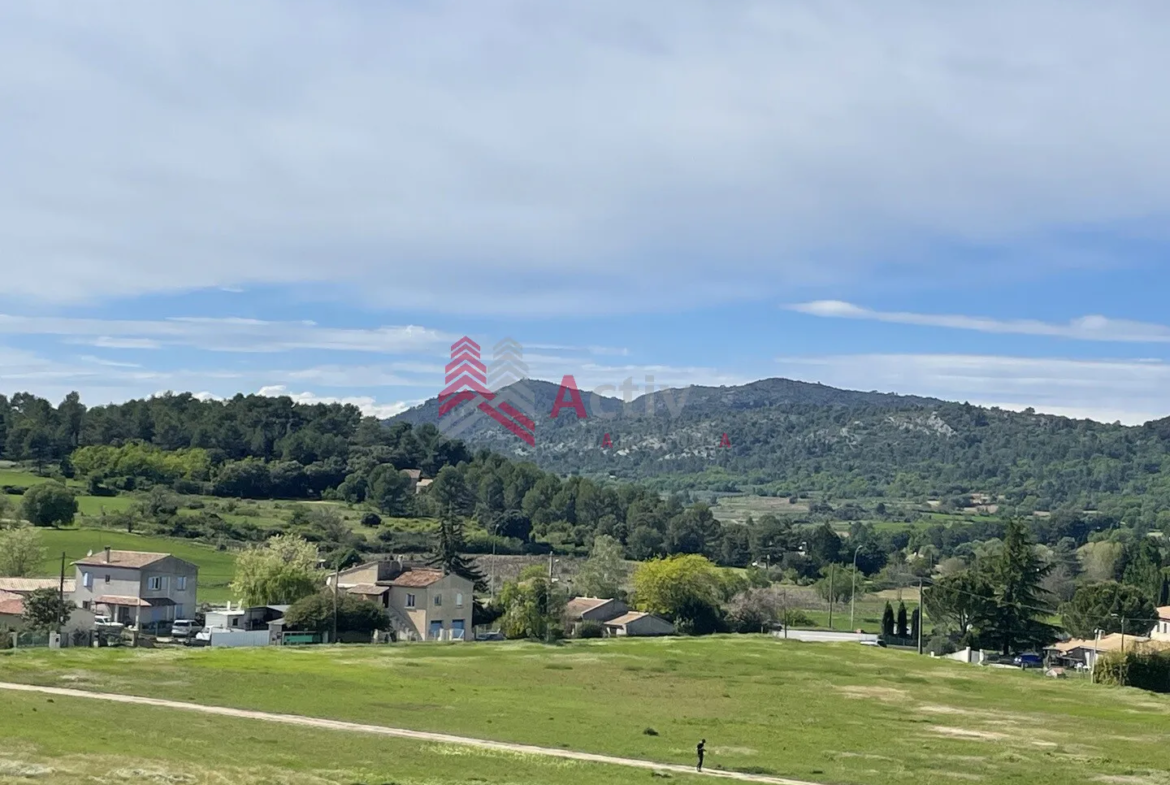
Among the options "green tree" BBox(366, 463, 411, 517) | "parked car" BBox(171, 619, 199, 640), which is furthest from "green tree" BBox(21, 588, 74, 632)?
"green tree" BBox(366, 463, 411, 517)

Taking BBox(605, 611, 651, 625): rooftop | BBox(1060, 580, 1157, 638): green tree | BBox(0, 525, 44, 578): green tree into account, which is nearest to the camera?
BBox(0, 525, 44, 578): green tree

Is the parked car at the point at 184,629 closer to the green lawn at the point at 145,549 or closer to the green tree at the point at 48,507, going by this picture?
the green lawn at the point at 145,549

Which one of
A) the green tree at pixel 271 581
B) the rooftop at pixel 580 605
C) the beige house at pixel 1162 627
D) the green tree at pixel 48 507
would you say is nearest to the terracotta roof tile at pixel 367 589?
the green tree at pixel 271 581

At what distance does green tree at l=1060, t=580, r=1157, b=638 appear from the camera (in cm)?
11312

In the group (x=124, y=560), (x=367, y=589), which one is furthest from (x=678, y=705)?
(x=124, y=560)

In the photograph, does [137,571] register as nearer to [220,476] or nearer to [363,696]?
[363,696]

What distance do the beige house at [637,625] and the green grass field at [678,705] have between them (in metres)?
25.1

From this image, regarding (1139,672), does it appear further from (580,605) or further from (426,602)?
(426,602)

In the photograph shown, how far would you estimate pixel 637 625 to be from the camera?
109m

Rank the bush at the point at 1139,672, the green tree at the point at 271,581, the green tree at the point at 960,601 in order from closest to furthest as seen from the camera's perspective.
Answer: the bush at the point at 1139,672 < the green tree at the point at 271,581 < the green tree at the point at 960,601

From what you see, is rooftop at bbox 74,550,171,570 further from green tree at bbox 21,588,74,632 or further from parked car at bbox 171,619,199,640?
green tree at bbox 21,588,74,632

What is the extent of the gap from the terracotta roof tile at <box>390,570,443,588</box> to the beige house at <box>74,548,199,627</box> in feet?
58.4

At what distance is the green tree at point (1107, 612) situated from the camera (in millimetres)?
113125

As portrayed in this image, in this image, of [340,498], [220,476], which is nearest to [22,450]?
[220,476]
